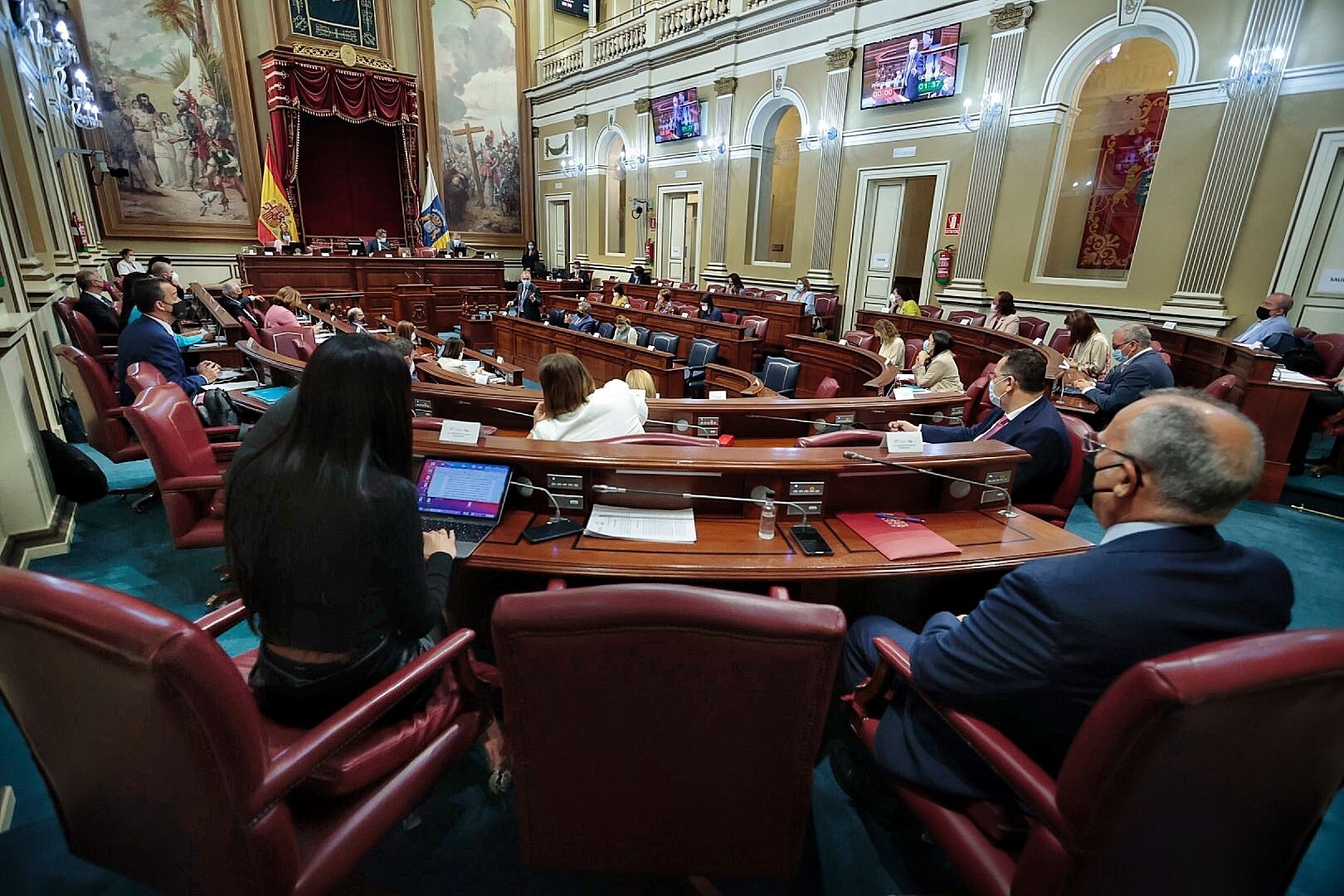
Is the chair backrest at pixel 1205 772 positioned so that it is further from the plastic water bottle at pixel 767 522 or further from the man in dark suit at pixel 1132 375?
the man in dark suit at pixel 1132 375

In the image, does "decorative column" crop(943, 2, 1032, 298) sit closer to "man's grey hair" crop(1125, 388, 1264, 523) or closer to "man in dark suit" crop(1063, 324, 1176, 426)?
"man in dark suit" crop(1063, 324, 1176, 426)

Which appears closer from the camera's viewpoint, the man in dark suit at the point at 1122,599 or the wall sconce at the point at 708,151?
the man in dark suit at the point at 1122,599

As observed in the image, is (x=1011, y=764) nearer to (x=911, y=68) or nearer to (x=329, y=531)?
(x=329, y=531)

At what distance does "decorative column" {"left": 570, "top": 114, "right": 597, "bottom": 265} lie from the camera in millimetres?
15719

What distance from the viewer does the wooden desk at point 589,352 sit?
20.3 feet

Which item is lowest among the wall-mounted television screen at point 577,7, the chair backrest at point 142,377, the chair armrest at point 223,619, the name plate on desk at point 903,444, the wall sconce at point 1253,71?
the chair armrest at point 223,619

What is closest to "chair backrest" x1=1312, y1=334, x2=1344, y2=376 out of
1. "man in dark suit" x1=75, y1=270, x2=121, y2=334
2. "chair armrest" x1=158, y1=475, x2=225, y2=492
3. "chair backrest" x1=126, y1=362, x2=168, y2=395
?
"chair armrest" x1=158, y1=475, x2=225, y2=492

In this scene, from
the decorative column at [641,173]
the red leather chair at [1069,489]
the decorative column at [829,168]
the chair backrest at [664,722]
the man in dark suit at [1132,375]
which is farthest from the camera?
the decorative column at [641,173]

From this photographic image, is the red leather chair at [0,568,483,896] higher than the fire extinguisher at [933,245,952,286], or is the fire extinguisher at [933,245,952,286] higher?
the fire extinguisher at [933,245,952,286]

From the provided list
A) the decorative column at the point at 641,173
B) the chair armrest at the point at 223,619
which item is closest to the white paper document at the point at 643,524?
the chair armrest at the point at 223,619

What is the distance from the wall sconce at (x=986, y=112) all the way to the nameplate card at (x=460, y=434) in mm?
9523

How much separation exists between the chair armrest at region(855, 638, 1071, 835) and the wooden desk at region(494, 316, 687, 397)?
4.99 meters

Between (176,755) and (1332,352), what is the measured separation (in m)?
8.65

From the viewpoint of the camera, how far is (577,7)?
16.7 meters
